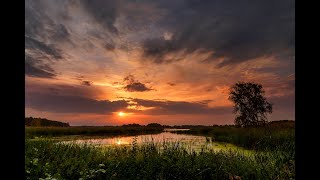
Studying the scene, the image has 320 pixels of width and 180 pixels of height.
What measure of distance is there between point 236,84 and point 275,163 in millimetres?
23070

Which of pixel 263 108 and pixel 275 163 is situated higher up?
pixel 263 108

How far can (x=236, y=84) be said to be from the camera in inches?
1232
